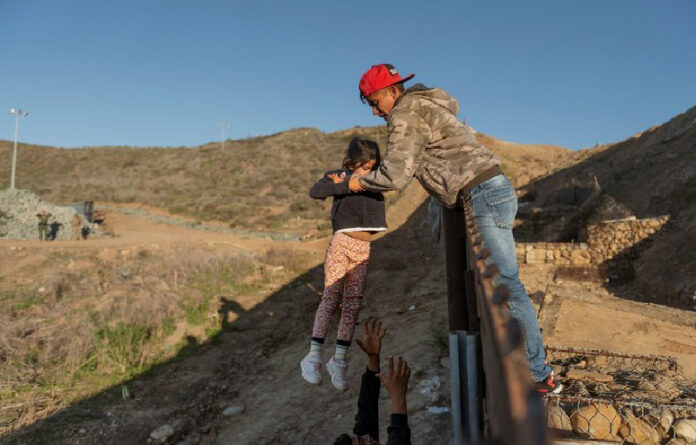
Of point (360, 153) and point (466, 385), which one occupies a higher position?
point (360, 153)

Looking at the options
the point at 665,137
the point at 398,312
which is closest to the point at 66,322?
the point at 398,312

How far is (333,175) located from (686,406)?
2729mm

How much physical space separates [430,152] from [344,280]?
1169 mm

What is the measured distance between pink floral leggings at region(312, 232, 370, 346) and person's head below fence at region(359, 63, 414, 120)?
992mm

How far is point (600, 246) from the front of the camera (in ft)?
37.6

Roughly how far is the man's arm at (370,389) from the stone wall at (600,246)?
937cm

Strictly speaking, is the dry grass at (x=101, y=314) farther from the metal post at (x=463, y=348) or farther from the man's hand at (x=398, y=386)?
the metal post at (x=463, y=348)

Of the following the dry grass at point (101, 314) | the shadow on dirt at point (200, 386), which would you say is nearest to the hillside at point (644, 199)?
the shadow on dirt at point (200, 386)

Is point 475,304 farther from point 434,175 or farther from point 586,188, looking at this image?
point 586,188

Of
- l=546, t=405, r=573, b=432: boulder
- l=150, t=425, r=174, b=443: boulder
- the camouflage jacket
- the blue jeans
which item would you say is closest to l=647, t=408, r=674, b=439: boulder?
l=546, t=405, r=573, b=432: boulder

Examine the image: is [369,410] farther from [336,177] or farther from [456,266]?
[336,177]

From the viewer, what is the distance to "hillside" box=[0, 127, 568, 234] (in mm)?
26719

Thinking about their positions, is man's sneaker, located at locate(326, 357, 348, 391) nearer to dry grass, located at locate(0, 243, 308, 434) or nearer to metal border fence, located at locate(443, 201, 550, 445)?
metal border fence, located at locate(443, 201, 550, 445)

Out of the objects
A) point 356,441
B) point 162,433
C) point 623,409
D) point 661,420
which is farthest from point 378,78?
point 162,433
